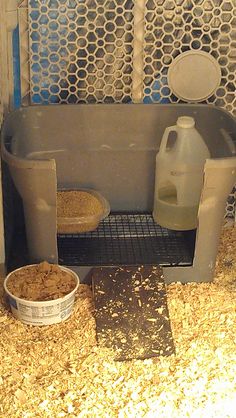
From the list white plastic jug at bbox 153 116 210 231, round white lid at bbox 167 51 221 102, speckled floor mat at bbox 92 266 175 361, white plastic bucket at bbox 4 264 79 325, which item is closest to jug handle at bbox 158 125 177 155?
white plastic jug at bbox 153 116 210 231

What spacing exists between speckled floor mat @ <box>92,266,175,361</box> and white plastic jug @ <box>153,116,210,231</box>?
20 centimetres

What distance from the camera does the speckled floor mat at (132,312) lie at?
59.3 inches

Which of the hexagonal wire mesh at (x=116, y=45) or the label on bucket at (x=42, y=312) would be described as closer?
the label on bucket at (x=42, y=312)

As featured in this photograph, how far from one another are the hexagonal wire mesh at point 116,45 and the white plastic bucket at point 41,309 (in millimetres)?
632

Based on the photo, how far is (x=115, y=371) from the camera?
144 cm

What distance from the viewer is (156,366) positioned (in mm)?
1459

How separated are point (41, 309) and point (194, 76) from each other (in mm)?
792

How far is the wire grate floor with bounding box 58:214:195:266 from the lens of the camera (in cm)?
174

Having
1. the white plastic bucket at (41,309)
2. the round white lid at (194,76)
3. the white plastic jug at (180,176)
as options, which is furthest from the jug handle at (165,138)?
the white plastic bucket at (41,309)

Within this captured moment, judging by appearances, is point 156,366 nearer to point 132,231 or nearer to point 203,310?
point 203,310

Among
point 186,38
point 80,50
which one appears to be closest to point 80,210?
point 80,50

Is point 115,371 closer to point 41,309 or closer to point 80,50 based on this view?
point 41,309

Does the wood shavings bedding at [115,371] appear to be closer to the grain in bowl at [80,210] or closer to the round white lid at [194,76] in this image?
the grain in bowl at [80,210]

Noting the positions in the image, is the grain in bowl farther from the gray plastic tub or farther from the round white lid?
the round white lid
